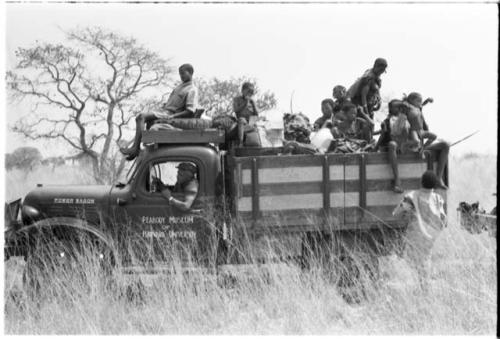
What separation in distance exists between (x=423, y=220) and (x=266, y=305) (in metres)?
1.83

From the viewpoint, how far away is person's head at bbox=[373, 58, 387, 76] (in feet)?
26.8

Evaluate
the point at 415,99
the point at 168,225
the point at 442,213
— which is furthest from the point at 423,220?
the point at 168,225

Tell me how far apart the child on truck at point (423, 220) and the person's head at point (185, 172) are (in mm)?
2113

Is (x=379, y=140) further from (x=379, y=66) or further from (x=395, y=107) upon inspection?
(x=379, y=66)

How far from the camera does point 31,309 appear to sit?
261 inches

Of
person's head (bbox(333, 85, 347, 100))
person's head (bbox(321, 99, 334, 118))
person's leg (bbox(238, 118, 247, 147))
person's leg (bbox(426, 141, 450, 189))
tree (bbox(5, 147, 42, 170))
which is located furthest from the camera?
tree (bbox(5, 147, 42, 170))

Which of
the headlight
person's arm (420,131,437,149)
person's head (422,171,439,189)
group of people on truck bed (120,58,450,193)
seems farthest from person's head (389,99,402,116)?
the headlight

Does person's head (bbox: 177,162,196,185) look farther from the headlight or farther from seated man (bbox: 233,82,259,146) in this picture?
the headlight

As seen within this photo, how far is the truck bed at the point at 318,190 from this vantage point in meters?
6.82

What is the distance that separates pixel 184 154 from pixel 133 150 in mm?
587

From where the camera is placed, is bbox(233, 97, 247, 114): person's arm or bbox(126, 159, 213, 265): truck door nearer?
bbox(126, 159, 213, 265): truck door

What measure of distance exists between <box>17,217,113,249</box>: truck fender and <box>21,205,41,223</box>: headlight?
4.1 inches

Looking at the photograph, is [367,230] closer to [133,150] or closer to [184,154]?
[184,154]

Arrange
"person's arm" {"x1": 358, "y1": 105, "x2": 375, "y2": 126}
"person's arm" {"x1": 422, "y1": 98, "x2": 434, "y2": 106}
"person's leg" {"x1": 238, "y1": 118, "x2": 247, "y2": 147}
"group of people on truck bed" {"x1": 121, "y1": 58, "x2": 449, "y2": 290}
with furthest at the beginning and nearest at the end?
"person's arm" {"x1": 358, "y1": 105, "x2": 375, "y2": 126}
"person's arm" {"x1": 422, "y1": 98, "x2": 434, "y2": 106}
"person's leg" {"x1": 238, "y1": 118, "x2": 247, "y2": 147}
"group of people on truck bed" {"x1": 121, "y1": 58, "x2": 449, "y2": 290}
